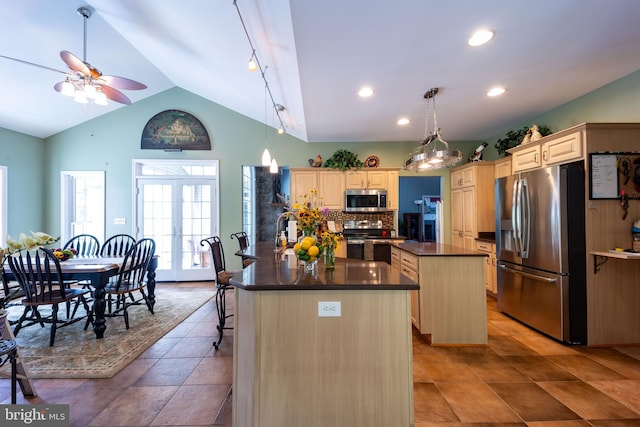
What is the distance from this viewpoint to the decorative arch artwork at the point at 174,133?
543 centimetres

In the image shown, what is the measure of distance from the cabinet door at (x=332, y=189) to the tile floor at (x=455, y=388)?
297 centimetres

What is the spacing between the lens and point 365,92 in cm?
327

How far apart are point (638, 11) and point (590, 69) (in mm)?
911

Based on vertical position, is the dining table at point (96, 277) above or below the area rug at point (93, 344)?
above

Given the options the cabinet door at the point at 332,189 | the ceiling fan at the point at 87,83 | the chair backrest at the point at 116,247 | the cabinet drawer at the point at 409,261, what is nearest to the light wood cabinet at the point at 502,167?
the cabinet drawer at the point at 409,261

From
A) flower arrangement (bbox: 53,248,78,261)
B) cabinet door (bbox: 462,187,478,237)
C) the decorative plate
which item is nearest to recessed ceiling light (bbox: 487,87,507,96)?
cabinet door (bbox: 462,187,478,237)

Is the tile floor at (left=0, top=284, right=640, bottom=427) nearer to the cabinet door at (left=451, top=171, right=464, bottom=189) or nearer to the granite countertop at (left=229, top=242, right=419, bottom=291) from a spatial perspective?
the granite countertop at (left=229, top=242, right=419, bottom=291)

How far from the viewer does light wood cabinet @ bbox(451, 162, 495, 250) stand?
177 inches

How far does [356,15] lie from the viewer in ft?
6.51

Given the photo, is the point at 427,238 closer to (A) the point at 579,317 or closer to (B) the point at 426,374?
(A) the point at 579,317

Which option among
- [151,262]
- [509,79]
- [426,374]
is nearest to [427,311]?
[426,374]

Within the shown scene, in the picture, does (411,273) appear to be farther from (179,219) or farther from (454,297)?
(179,219)

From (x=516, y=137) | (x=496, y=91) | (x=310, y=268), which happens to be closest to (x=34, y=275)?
(x=310, y=268)

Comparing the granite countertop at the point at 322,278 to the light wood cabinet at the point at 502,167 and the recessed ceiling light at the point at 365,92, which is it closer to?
the recessed ceiling light at the point at 365,92
